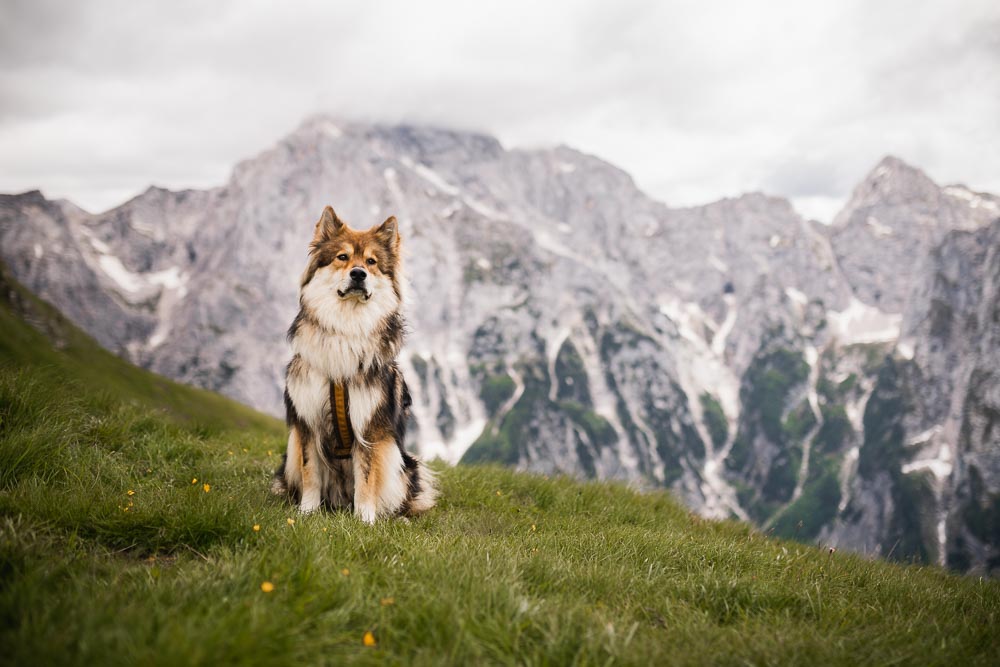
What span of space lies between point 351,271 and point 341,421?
6.22ft

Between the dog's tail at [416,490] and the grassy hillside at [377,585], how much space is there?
28 centimetres

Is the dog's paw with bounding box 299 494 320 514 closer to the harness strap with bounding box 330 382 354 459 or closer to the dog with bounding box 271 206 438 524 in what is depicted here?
the dog with bounding box 271 206 438 524

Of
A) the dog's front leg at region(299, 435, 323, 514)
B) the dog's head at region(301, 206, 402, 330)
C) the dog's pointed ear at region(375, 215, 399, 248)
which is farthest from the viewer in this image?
the dog's pointed ear at region(375, 215, 399, 248)

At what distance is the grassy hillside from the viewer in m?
3.49

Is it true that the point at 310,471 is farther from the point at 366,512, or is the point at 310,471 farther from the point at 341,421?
the point at 366,512

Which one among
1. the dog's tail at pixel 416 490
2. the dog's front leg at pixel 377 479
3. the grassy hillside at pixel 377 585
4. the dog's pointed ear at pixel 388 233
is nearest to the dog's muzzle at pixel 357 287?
the dog's pointed ear at pixel 388 233

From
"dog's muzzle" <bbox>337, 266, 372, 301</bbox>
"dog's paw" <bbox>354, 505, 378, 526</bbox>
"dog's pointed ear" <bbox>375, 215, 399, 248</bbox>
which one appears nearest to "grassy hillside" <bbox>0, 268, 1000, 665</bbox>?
"dog's paw" <bbox>354, 505, 378, 526</bbox>

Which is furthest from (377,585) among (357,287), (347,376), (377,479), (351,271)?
(351,271)

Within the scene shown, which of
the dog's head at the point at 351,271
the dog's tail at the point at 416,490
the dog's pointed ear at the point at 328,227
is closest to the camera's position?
the dog's head at the point at 351,271

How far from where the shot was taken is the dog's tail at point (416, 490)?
25.7 feet

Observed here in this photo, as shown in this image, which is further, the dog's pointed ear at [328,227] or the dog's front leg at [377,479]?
the dog's pointed ear at [328,227]

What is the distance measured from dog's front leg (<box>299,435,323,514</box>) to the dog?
1 cm

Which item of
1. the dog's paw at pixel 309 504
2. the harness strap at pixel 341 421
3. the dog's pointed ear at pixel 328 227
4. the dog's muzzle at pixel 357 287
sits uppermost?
the dog's pointed ear at pixel 328 227

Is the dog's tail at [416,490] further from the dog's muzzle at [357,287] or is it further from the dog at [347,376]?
the dog's muzzle at [357,287]
